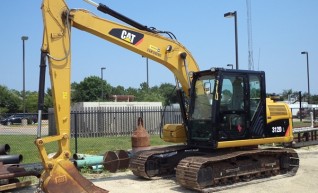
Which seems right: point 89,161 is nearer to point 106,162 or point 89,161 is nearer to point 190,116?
point 106,162

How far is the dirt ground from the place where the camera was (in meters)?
8.98

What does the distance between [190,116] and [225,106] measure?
1007mm

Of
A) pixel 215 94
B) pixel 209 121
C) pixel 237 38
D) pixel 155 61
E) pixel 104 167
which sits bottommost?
pixel 104 167

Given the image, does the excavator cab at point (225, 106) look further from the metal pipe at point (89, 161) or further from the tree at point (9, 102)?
the tree at point (9, 102)

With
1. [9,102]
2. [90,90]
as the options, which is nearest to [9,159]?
[9,102]

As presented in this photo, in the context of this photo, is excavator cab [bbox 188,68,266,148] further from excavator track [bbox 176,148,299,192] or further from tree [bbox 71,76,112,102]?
tree [bbox 71,76,112,102]

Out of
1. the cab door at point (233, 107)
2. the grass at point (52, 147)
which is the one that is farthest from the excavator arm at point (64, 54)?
the grass at point (52, 147)

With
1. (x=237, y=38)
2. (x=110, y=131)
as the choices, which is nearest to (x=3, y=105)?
(x=110, y=131)

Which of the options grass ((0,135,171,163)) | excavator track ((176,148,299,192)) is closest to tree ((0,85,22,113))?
grass ((0,135,171,163))

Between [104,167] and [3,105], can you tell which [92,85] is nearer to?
[3,105]

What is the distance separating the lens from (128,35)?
368 inches

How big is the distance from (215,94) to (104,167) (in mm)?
4100

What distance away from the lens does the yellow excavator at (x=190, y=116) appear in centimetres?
807

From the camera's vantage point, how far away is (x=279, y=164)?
34.8ft
